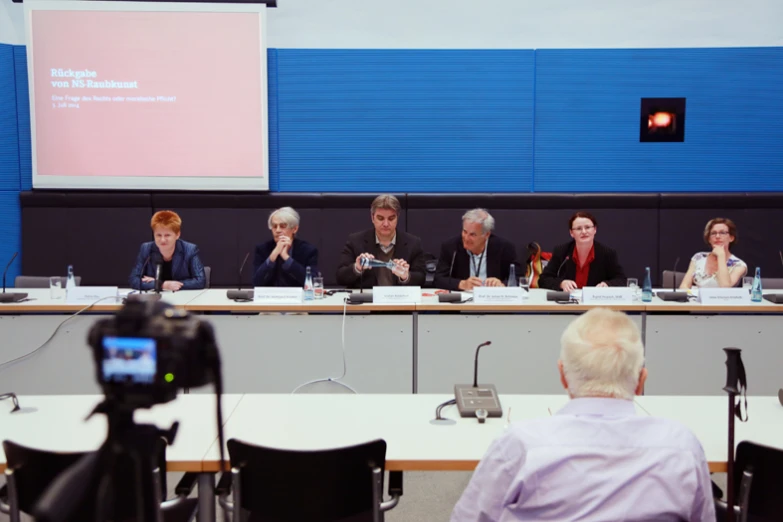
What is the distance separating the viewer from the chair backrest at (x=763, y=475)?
58.0 inches

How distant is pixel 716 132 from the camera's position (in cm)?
573

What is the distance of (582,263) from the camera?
420cm

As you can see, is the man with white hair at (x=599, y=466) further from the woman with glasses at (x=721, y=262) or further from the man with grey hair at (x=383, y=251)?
the woman with glasses at (x=721, y=262)

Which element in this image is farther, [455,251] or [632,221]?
[632,221]

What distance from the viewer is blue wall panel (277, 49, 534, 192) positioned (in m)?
5.64

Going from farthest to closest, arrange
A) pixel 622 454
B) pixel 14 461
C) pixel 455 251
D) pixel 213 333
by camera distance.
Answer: pixel 455 251
pixel 14 461
pixel 622 454
pixel 213 333

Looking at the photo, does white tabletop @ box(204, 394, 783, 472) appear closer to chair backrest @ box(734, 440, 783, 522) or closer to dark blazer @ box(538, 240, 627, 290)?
chair backrest @ box(734, 440, 783, 522)

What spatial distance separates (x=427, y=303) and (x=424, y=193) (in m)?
2.39

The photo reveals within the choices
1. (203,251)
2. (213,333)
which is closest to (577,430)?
(213,333)

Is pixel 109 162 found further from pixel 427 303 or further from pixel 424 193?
pixel 427 303

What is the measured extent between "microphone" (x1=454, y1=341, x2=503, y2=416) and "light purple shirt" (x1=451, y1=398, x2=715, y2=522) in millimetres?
614

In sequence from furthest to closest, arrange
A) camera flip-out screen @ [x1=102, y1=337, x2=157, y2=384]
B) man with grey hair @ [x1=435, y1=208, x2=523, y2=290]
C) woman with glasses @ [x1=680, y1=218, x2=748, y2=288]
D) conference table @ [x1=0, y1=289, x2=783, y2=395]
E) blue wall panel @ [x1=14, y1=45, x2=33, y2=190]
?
1. blue wall panel @ [x1=14, y1=45, x2=33, y2=190]
2. man with grey hair @ [x1=435, y1=208, x2=523, y2=290]
3. woman with glasses @ [x1=680, y1=218, x2=748, y2=288]
4. conference table @ [x1=0, y1=289, x2=783, y2=395]
5. camera flip-out screen @ [x1=102, y1=337, x2=157, y2=384]

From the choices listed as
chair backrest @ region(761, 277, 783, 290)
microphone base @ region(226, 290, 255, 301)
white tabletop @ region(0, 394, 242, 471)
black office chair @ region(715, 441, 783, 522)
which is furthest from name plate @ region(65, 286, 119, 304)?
chair backrest @ region(761, 277, 783, 290)

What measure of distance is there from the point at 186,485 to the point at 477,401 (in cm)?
90
